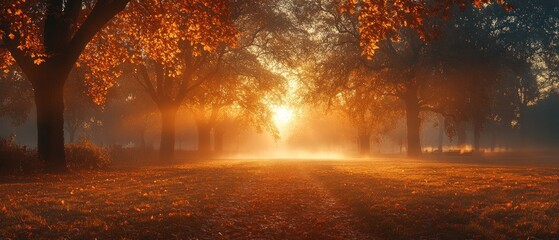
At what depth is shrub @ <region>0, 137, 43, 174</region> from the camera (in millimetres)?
18781

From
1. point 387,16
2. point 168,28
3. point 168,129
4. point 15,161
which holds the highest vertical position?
point 168,28

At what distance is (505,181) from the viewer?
16.6m

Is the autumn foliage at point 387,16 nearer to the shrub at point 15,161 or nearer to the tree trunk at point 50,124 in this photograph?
the tree trunk at point 50,124

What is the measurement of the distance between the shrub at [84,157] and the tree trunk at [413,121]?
24.3 meters

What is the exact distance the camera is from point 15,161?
19062mm

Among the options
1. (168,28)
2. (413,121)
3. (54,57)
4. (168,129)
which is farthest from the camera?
(413,121)

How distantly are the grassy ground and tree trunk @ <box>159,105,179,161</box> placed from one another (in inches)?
694

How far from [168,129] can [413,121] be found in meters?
19.7

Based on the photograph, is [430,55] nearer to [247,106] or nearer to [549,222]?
[247,106]

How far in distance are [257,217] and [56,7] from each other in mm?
12663

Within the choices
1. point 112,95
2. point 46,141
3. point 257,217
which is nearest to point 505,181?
point 257,217

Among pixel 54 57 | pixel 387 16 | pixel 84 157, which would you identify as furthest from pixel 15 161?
pixel 387 16

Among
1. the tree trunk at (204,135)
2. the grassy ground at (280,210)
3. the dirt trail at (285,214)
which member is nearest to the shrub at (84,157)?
the grassy ground at (280,210)

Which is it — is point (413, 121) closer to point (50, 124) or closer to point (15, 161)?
point (50, 124)
